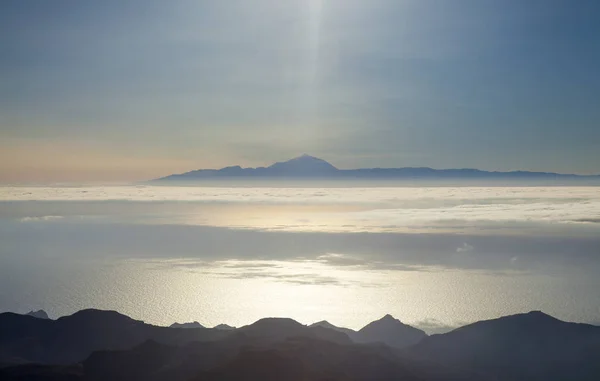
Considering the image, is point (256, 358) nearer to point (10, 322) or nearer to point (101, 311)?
point (101, 311)

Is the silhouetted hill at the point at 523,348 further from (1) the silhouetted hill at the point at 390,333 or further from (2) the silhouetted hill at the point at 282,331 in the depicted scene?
(2) the silhouetted hill at the point at 282,331

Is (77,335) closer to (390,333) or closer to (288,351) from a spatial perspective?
(288,351)

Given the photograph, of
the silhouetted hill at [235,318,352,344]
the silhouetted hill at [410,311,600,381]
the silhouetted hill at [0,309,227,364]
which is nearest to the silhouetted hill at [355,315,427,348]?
the silhouetted hill at [410,311,600,381]

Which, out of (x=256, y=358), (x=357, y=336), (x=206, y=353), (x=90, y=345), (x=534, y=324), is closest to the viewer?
(x=256, y=358)

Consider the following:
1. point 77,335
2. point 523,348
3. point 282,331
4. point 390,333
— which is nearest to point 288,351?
point 282,331

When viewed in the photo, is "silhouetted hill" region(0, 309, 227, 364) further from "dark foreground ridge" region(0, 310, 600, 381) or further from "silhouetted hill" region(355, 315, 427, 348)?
"silhouetted hill" region(355, 315, 427, 348)

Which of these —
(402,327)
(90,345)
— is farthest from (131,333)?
(402,327)

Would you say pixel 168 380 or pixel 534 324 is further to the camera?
pixel 534 324
